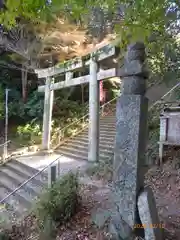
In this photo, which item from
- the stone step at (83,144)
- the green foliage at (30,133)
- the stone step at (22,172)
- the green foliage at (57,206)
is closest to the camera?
the green foliage at (57,206)

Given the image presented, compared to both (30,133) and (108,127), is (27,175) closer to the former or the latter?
(30,133)

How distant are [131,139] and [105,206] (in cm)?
191

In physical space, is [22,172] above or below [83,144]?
below

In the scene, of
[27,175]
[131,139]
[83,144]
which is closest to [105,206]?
[131,139]

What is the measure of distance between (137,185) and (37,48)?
946 centimetres

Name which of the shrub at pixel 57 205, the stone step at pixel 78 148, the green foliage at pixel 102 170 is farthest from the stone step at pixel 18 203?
the stone step at pixel 78 148

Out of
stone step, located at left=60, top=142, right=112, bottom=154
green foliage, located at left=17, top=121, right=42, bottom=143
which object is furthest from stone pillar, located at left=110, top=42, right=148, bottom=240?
green foliage, located at left=17, top=121, right=42, bottom=143

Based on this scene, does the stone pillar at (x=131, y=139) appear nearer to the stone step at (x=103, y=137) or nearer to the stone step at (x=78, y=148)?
the stone step at (x=78, y=148)

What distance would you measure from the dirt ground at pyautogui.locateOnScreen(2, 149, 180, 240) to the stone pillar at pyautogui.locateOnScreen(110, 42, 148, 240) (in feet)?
1.57

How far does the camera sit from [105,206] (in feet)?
14.6

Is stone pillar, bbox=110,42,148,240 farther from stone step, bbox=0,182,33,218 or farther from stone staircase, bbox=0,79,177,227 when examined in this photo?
stone step, bbox=0,182,33,218

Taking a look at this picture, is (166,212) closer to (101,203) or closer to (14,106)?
(101,203)

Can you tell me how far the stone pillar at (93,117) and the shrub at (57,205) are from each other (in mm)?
3728

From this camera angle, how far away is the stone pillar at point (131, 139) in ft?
9.96
